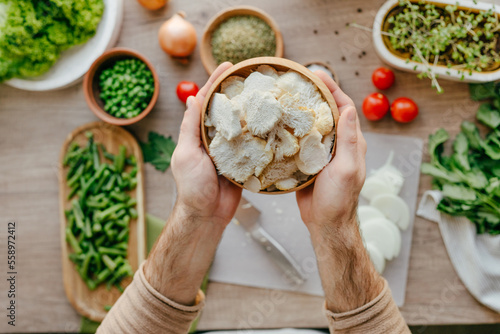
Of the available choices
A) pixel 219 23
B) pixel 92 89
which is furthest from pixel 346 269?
pixel 92 89

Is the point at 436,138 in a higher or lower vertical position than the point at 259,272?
higher

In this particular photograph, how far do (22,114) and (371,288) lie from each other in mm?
1538

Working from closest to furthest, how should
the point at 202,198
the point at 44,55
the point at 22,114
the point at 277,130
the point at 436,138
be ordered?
1. the point at 277,130
2. the point at 202,198
3. the point at 44,55
4. the point at 436,138
5. the point at 22,114

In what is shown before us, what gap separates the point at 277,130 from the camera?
41.6 inches

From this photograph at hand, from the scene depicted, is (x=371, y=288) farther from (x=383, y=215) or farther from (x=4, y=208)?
(x=4, y=208)

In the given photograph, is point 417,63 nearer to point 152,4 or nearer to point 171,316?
point 152,4

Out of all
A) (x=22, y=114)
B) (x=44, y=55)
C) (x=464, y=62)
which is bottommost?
(x=22, y=114)

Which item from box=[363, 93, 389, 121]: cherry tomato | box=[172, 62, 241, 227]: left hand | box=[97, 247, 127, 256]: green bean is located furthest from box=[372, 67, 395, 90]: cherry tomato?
box=[97, 247, 127, 256]: green bean

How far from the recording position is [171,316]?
49.2 inches

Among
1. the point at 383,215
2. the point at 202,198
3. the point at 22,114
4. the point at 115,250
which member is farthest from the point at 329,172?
the point at 22,114

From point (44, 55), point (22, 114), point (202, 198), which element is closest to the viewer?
point (202, 198)

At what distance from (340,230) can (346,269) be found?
13 centimetres

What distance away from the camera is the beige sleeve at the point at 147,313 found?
1236 mm

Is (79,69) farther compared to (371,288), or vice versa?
(79,69)
